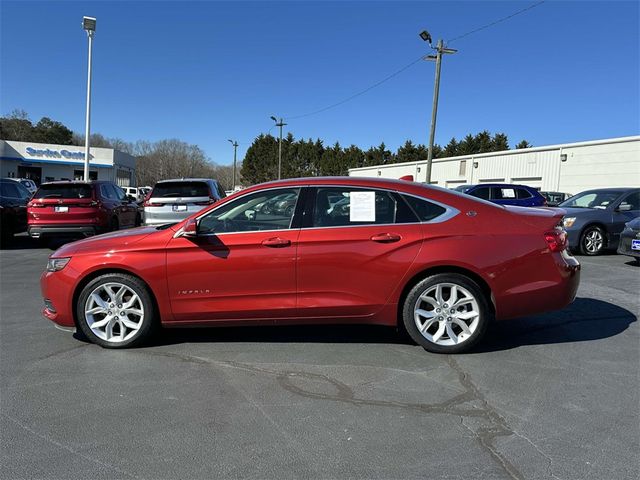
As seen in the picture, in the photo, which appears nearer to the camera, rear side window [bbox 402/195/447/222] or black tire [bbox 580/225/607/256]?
rear side window [bbox 402/195/447/222]

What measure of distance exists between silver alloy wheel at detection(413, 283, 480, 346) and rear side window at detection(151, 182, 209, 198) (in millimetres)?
8138

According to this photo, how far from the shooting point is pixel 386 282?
4363 mm

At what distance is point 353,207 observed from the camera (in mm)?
4508

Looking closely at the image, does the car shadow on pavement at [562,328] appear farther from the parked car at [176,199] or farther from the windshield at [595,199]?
the parked car at [176,199]

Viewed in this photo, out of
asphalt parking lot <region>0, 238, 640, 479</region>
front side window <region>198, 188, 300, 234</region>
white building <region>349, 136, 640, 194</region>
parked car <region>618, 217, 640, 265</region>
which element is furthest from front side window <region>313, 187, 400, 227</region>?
white building <region>349, 136, 640, 194</region>

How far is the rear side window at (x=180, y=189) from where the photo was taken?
11.5 metres

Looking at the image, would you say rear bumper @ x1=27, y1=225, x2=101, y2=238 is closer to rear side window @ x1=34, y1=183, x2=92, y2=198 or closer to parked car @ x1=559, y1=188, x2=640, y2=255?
rear side window @ x1=34, y1=183, x2=92, y2=198

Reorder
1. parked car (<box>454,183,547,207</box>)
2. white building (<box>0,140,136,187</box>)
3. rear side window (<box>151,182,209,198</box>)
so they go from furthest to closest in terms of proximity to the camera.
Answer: white building (<box>0,140,136,187</box>) → parked car (<box>454,183,547,207</box>) → rear side window (<box>151,182,209,198</box>)

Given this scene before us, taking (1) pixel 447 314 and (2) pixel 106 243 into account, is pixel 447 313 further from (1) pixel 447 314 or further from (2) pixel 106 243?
(2) pixel 106 243

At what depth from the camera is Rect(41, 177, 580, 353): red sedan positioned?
436 centimetres

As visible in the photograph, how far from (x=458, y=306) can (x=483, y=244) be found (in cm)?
60

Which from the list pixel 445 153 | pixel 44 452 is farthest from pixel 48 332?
pixel 445 153

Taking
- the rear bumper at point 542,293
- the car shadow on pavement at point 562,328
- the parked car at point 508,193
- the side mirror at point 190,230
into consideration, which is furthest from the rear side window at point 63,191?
the parked car at point 508,193

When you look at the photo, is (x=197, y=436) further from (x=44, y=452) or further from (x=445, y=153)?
(x=445, y=153)
